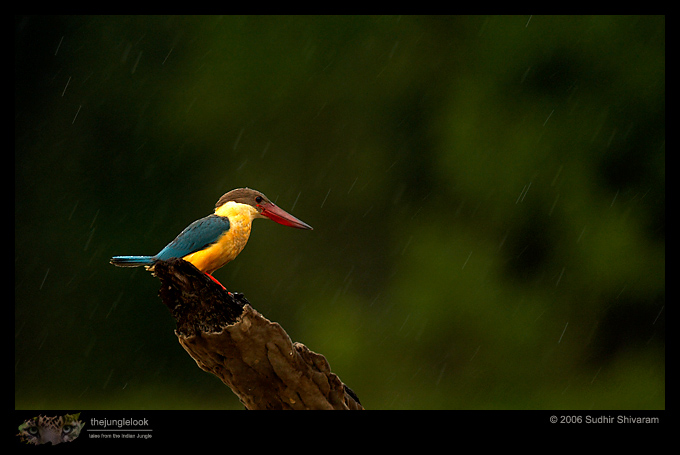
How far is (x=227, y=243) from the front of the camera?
2268mm

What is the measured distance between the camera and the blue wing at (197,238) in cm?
224

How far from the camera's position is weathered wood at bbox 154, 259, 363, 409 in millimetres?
2029

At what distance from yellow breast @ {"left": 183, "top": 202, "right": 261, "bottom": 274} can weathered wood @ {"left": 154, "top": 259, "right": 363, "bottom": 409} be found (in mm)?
164

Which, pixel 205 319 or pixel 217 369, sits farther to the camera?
pixel 217 369

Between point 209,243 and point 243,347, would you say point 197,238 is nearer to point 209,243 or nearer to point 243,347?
point 209,243

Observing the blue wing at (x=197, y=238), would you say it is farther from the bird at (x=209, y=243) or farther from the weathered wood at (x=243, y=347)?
the weathered wood at (x=243, y=347)

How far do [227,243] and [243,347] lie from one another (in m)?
0.40

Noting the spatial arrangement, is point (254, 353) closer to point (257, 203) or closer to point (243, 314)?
point (243, 314)

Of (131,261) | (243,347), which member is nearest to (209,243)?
(131,261)
